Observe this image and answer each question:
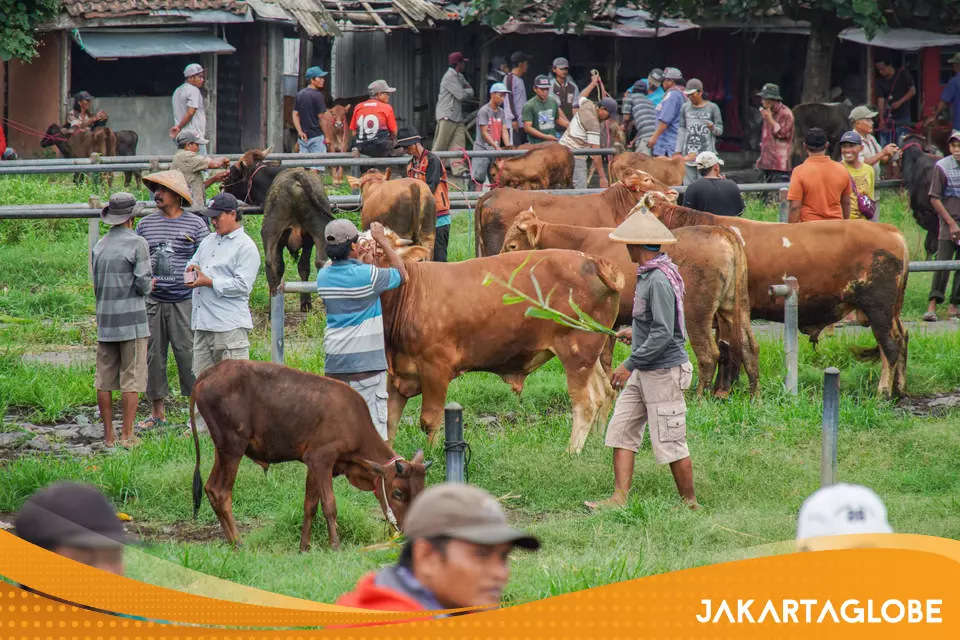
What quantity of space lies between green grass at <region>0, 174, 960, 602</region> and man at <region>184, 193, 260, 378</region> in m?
0.69

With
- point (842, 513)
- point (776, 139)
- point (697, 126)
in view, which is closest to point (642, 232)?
point (842, 513)

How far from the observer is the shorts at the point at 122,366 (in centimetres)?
965

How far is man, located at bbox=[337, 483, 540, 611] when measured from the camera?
360cm

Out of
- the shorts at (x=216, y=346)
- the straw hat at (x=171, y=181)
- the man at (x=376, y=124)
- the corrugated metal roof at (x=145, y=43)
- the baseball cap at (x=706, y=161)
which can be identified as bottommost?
the shorts at (x=216, y=346)

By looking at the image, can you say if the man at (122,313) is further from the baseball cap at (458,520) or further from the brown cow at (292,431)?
the baseball cap at (458,520)

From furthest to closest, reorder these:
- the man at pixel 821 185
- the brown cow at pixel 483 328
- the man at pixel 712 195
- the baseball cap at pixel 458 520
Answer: the man at pixel 712 195, the man at pixel 821 185, the brown cow at pixel 483 328, the baseball cap at pixel 458 520

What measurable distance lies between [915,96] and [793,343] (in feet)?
56.0

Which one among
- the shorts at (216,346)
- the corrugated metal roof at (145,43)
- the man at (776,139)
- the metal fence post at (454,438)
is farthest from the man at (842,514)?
the corrugated metal roof at (145,43)

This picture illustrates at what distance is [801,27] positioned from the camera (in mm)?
24984

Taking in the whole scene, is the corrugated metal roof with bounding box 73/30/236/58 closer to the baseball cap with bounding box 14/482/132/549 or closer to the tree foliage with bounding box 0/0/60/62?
the tree foliage with bounding box 0/0/60/62

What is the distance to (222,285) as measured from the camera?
30.3 feet

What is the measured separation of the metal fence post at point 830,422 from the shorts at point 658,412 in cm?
82

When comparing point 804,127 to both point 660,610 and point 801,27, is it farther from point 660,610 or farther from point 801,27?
point 660,610

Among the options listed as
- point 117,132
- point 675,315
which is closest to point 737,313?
point 675,315
